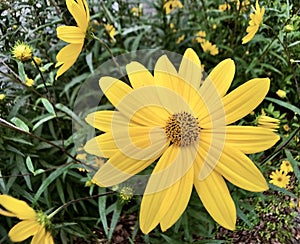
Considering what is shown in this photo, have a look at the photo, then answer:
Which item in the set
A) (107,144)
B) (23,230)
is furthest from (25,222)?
(107,144)

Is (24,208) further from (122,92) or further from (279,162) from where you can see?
(279,162)

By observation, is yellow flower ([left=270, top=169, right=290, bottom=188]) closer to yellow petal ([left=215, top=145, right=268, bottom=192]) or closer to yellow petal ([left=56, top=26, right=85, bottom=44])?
yellow petal ([left=215, top=145, right=268, bottom=192])

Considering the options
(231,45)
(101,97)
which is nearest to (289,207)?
(231,45)

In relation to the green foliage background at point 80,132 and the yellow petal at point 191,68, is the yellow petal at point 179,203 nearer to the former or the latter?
the yellow petal at point 191,68

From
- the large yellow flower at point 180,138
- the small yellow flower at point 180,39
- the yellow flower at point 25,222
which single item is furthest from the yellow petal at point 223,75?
the small yellow flower at point 180,39

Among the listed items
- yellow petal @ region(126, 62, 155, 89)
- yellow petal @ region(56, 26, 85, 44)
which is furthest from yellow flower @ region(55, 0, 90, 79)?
yellow petal @ region(126, 62, 155, 89)
